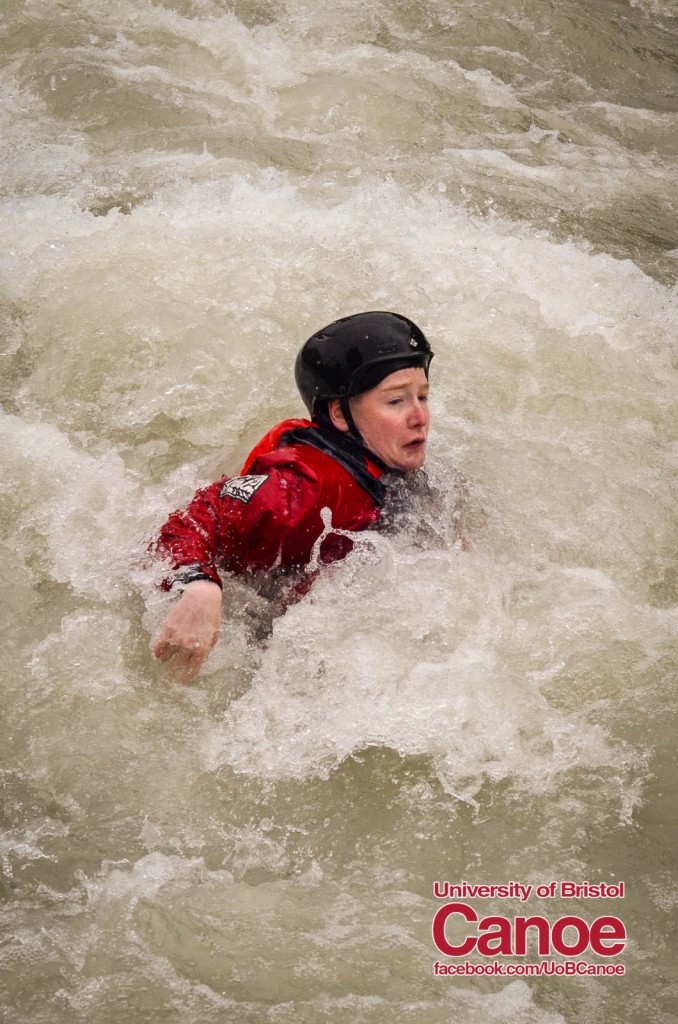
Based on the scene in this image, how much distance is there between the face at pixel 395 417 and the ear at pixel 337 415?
5cm

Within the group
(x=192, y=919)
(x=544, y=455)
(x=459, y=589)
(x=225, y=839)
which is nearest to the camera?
(x=192, y=919)

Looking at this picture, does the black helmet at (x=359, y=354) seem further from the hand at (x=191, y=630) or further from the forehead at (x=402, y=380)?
the hand at (x=191, y=630)

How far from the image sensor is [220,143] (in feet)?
20.3

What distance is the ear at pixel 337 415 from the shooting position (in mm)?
3750

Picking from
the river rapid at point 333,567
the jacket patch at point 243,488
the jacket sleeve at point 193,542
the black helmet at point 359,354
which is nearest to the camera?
the river rapid at point 333,567

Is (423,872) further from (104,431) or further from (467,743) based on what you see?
(104,431)

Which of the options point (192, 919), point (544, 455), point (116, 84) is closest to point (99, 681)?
point (192, 919)

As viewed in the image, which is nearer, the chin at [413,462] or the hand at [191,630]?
the hand at [191,630]

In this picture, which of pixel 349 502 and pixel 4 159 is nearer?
pixel 349 502

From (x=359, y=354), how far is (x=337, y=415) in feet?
0.78

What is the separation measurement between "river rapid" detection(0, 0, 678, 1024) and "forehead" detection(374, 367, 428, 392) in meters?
0.48

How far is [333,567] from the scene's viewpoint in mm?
3541

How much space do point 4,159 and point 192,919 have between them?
4636 millimetres

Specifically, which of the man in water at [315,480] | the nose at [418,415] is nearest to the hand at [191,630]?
the man in water at [315,480]
